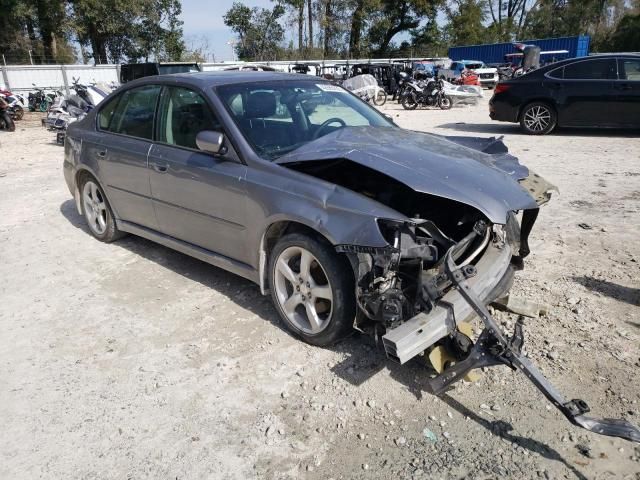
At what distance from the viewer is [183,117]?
4234 millimetres

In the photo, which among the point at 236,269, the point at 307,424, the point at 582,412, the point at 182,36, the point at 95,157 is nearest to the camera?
the point at 582,412

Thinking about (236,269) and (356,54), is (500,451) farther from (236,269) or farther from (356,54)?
(356,54)

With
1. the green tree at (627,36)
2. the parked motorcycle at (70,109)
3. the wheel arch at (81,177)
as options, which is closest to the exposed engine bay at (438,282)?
the wheel arch at (81,177)

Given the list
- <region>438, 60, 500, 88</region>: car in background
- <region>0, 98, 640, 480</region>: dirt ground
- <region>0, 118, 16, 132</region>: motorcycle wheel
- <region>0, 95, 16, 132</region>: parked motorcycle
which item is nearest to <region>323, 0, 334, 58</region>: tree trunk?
<region>438, 60, 500, 88</region>: car in background

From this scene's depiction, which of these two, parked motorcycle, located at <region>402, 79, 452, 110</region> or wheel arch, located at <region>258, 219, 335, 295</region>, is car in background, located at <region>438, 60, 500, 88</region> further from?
wheel arch, located at <region>258, 219, 335, 295</region>

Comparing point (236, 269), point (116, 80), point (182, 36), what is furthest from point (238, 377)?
point (182, 36)

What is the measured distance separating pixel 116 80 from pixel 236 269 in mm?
24078

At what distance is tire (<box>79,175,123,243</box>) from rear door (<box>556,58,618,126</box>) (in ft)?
31.0

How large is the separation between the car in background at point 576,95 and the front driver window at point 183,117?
9.22 metres

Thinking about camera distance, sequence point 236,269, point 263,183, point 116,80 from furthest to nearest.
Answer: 1. point 116,80
2. point 236,269
3. point 263,183

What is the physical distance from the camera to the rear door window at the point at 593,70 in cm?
1051

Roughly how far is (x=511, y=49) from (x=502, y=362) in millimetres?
41675

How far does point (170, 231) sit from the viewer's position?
4.45m

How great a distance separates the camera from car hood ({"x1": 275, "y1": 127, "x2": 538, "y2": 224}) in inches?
116
